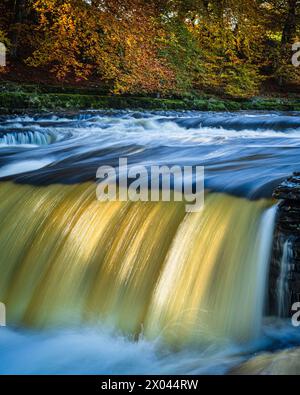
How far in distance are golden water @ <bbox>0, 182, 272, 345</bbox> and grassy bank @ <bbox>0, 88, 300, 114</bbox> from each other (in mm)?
6349

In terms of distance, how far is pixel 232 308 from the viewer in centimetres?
364

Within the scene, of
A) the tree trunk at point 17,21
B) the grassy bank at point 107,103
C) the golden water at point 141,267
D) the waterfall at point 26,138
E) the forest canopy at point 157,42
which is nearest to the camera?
the golden water at point 141,267

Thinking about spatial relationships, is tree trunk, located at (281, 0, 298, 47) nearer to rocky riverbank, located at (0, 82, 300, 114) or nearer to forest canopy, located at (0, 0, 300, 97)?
forest canopy, located at (0, 0, 300, 97)

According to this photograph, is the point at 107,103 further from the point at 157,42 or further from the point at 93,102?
the point at 157,42

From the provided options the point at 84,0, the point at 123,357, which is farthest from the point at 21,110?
the point at 123,357

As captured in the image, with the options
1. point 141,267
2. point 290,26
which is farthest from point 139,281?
point 290,26

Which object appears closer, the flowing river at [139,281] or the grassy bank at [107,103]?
the flowing river at [139,281]

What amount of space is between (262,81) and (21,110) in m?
12.4

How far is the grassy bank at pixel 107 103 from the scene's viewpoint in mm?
10500

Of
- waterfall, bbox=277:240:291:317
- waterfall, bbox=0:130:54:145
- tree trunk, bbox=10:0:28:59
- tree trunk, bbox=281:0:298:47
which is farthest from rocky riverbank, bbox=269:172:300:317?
tree trunk, bbox=281:0:298:47

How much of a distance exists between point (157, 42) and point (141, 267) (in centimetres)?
1308

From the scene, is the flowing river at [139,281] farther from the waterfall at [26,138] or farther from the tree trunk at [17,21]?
the tree trunk at [17,21]

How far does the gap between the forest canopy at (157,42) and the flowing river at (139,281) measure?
31.1ft

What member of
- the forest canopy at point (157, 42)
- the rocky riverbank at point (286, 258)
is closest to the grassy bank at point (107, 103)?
the forest canopy at point (157, 42)
